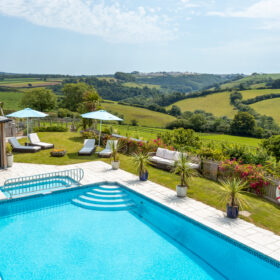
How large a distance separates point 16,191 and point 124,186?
4.01 meters

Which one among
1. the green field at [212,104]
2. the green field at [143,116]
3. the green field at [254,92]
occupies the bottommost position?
the green field at [143,116]

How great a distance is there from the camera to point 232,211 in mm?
7914

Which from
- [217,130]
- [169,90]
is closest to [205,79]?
[169,90]

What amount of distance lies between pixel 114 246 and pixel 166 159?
23.1ft

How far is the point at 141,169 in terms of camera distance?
11.3m

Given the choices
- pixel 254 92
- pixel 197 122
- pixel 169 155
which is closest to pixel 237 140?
pixel 197 122

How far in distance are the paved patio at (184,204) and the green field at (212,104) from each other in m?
67.7

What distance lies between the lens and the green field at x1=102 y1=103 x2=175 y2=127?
67.2m

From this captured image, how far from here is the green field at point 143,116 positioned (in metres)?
67.2

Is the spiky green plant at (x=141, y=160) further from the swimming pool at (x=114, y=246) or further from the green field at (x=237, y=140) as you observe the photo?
the green field at (x=237, y=140)

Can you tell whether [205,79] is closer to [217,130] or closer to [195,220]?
[217,130]

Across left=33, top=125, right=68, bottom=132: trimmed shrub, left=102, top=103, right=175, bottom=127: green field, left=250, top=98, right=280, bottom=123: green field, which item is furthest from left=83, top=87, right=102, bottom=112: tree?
left=250, top=98, right=280, bottom=123: green field

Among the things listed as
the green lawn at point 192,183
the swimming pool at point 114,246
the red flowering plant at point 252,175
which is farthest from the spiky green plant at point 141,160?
the red flowering plant at point 252,175

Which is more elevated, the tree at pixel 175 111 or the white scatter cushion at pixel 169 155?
the white scatter cushion at pixel 169 155
